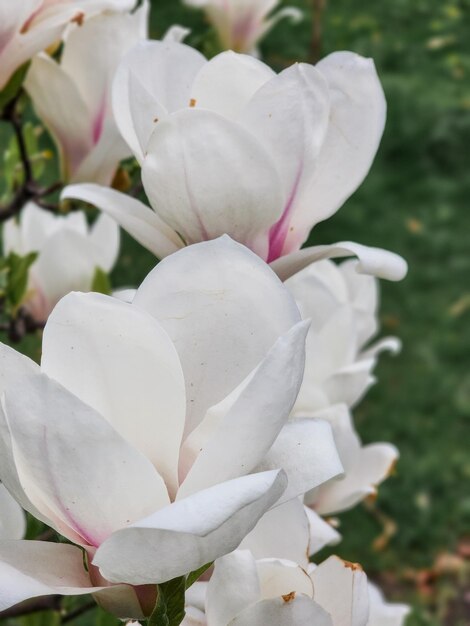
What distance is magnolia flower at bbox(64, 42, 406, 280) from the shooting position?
652 millimetres

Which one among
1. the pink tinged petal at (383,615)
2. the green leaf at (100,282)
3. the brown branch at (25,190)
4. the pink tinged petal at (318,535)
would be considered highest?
the brown branch at (25,190)

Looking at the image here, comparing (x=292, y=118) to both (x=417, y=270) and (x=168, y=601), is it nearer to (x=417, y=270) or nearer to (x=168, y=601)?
(x=168, y=601)

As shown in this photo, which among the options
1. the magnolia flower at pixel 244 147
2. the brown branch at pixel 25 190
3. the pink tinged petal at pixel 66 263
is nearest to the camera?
the magnolia flower at pixel 244 147

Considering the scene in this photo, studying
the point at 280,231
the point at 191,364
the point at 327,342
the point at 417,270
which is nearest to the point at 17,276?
the point at 327,342

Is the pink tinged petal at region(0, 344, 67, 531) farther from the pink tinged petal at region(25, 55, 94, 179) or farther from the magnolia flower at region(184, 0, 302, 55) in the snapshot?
the magnolia flower at region(184, 0, 302, 55)

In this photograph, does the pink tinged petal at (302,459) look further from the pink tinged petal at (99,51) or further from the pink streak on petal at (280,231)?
the pink tinged petal at (99,51)

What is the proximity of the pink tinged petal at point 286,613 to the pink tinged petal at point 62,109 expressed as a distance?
0.52 metres

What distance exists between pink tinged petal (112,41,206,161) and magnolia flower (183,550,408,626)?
283 millimetres

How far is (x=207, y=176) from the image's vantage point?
0.65 metres

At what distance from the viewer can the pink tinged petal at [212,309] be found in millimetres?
551

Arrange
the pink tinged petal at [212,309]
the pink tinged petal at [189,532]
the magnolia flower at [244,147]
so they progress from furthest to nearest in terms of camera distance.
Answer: the magnolia flower at [244,147], the pink tinged petal at [212,309], the pink tinged petal at [189,532]

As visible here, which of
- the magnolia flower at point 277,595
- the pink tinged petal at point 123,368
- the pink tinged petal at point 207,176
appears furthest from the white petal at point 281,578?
the pink tinged petal at point 207,176

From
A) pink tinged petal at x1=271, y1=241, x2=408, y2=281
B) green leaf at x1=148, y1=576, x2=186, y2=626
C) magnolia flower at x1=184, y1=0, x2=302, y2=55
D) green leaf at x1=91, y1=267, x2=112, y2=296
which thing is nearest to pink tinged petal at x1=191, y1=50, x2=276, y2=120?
pink tinged petal at x1=271, y1=241, x2=408, y2=281

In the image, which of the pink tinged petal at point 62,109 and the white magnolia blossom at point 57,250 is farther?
the white magnolia blossom at point 57,250
